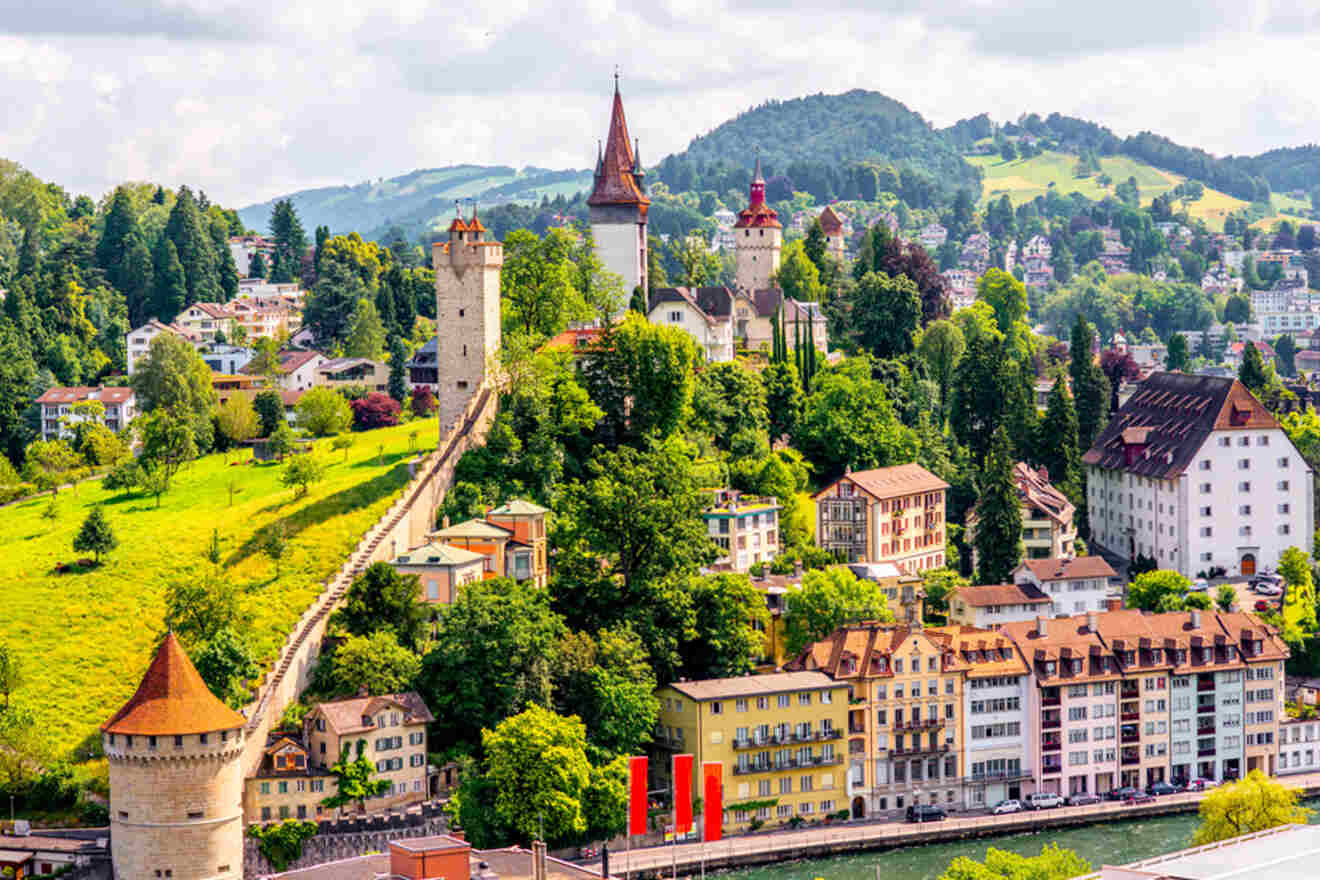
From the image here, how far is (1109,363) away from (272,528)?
62.1m

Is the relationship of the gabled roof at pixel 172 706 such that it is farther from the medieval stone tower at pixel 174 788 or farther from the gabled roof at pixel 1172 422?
the gabled roof at pixel 1172 422

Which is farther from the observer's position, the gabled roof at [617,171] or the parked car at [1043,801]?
the gabled roof at [617,171]

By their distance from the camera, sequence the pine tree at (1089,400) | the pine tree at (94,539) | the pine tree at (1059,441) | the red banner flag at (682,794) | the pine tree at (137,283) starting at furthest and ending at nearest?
the pine tree at (137,283) < the pine tree at (1089,400) < the pine tree at (1059,441) < the pine tree at (94,539) < the red banner flag at (682,794)

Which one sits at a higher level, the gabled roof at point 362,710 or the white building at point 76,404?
the white building at point 76,404

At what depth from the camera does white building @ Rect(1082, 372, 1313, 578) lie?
316ft

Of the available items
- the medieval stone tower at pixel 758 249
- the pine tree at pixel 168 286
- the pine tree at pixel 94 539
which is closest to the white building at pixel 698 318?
A: the medieval stone tower at pixel 758 249

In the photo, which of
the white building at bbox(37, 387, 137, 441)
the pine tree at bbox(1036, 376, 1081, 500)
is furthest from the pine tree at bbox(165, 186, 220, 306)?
the pine tree at bbox(1036, 376, 1081, 500)

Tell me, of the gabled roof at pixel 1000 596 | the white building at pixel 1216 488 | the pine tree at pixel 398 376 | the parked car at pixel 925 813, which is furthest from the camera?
the pine tree at pixel 398 376

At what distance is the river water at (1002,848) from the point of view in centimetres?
7012

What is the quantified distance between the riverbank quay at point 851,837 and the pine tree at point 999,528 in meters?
14.3

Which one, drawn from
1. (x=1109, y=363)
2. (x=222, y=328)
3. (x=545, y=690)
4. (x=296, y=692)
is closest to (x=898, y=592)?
(x=545, y=690)

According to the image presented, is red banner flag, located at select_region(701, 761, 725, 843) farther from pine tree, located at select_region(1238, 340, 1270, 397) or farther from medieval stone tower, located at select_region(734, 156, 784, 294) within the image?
pine tree, located at select_region(1238, 340, 1270, 397)

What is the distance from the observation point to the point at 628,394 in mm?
89750

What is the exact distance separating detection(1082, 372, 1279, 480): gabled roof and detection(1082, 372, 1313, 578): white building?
0.06m
